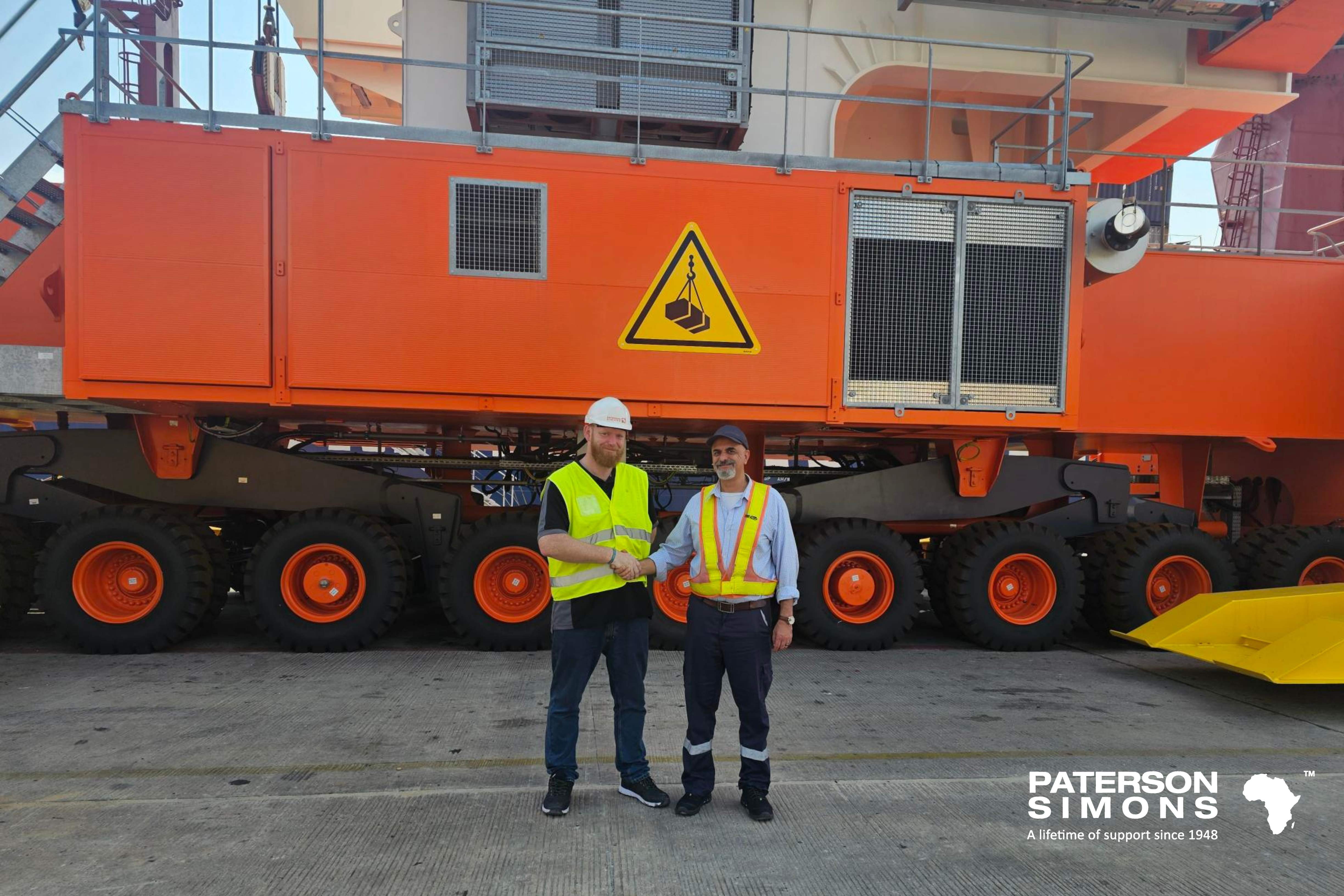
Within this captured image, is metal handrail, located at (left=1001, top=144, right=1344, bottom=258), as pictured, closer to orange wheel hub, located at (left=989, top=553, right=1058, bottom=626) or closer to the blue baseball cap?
orange wheel hub, located at (left=989, top=553, right=1058, bottom=626)

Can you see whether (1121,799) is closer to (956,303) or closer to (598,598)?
(598,598)

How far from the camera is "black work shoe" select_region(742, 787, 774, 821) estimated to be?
339 centimetres

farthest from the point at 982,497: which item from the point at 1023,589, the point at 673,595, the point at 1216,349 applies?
the point at 673,595

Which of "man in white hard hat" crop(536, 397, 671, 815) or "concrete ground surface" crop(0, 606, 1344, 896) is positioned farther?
"man in white hard hat" crop(536, 397, 671, 815)

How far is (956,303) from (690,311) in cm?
205

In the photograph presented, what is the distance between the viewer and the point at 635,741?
3547mm

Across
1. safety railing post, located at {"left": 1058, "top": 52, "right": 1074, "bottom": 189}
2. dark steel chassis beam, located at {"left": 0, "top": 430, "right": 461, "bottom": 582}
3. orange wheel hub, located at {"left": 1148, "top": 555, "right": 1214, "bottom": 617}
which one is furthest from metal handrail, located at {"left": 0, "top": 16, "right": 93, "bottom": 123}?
orange wheel hub, located at {"left": 1148, "top": 555, "right": 1214, "bottom": 617}

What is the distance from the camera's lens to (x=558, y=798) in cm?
340

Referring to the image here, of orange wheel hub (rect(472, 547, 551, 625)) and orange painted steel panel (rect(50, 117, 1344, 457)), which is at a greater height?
orange painted steel panel (rect(50, 117, 1344, 457))

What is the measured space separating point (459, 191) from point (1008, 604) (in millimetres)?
5493

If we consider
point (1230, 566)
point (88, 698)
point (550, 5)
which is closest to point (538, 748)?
point (88, 698)

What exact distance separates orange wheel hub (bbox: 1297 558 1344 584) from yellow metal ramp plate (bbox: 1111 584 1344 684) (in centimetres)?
175

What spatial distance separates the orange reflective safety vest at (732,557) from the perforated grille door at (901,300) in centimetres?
285

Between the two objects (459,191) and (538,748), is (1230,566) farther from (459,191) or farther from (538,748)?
(459,191)
